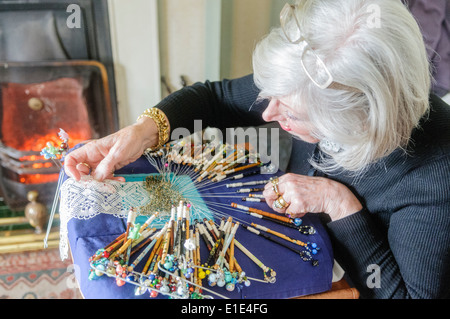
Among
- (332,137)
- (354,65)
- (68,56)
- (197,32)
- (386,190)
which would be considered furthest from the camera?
(197,32)

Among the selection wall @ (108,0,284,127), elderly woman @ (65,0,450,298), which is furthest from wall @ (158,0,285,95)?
elderly woman @ (65,0,450,298)

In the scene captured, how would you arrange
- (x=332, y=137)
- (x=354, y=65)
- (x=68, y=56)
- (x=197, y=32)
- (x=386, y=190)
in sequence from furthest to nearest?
(x=197, y=32)
(x=68, y=56)
(x=386, y=190)
(x=332, y=137)
(x=354, y=65)

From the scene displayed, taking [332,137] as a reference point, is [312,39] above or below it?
above

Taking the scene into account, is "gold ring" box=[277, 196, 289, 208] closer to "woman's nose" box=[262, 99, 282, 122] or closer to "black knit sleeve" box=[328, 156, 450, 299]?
"black knit sleeve" box=[328, 156, 450, 299]

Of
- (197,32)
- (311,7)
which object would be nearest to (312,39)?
(311,7)

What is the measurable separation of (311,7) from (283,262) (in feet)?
1.97

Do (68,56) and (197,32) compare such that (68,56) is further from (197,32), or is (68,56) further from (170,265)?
(170,265)

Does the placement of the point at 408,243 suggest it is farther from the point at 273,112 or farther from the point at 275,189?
the point at 273,112

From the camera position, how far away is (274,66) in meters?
0.84

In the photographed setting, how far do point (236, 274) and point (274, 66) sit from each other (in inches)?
19.5

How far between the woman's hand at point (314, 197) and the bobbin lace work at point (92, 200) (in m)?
0.39

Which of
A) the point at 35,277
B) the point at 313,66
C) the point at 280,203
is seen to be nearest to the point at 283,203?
the point at 280,203

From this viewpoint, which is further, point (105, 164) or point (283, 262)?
point (105, 164)
